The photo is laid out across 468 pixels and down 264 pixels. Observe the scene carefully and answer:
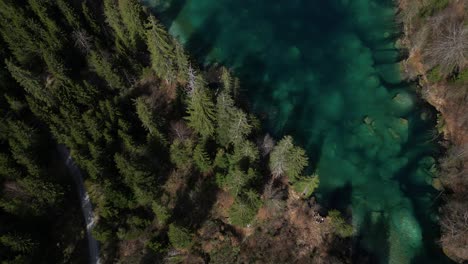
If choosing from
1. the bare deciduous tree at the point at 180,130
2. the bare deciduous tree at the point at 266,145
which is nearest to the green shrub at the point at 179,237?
the bare deciduous tree at the point at 180,130

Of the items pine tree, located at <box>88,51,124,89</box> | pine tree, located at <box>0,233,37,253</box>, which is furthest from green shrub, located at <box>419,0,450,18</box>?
pine tree, located at <box>0,233,37,253</box>

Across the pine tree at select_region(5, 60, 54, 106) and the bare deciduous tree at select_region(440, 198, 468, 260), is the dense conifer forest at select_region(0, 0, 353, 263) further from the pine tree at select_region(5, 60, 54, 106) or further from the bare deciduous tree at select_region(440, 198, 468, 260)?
the bare deciduous tree at select_region(440, 198, 468, 260)

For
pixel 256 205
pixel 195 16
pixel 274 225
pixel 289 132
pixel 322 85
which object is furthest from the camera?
pixel 195 16

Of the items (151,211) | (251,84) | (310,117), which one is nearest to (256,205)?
(151,211)

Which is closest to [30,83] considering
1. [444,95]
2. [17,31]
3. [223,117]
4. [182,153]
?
[17,31]

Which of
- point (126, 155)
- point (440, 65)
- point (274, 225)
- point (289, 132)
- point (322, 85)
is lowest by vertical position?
point (126, 155)

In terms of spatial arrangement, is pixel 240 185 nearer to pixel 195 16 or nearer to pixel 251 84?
pixel 251 84

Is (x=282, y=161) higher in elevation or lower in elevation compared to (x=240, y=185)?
higher

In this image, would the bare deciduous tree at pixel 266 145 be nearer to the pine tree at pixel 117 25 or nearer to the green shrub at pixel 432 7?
the pine tree at pixel 117 25
